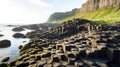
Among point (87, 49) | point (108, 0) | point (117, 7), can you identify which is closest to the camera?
point (87, 49)

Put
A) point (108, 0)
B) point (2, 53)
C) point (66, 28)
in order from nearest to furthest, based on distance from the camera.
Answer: point (2, 53)
point (66, 28)
point (108, 0)

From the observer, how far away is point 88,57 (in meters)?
27.3

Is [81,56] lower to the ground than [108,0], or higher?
lower

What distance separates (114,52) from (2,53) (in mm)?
32455

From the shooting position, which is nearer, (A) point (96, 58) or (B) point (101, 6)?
(A) point (96, 58)

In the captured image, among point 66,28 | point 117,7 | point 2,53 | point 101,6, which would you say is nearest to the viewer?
point 2,53

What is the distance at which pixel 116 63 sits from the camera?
26.9 metres

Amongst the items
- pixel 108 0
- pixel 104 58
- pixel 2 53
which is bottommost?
pixel 2 53

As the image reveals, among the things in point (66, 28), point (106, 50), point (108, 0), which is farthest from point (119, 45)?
point (108, 0)

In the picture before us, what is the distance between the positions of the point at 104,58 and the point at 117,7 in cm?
12990

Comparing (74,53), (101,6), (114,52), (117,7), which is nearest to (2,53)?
(74,53)

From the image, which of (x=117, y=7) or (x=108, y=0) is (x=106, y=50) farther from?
(x=108, y=0)

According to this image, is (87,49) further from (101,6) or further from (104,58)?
(101,6)

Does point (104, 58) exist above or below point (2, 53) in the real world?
above
